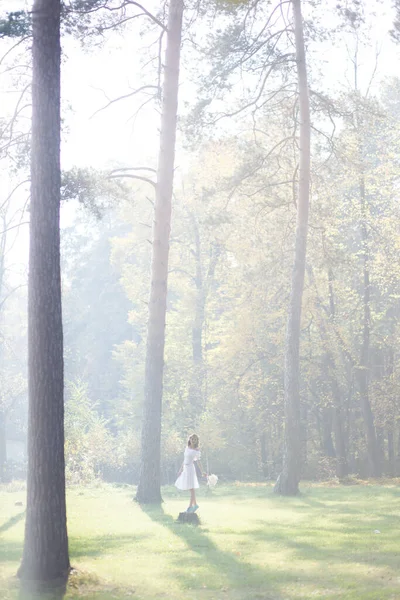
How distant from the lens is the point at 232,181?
19656 millimetres

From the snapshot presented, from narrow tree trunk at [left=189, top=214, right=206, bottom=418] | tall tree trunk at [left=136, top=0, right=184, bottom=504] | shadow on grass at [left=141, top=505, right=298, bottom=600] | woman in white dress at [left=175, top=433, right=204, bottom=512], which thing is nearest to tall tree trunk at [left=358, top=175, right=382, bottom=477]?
narrow tree trunk at [left=189, top=214, right=206, bottom=418]

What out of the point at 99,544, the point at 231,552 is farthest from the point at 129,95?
the point at 231,552

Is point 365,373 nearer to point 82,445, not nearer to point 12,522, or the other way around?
point 82,445

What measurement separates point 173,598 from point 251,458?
24.0 m

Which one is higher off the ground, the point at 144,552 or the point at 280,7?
the point at 280,7

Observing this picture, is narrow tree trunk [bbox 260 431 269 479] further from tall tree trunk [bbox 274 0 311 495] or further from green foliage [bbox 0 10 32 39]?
green foliage [bbox 0 10 32 39]

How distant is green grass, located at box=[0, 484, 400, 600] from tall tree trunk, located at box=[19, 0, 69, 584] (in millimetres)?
450

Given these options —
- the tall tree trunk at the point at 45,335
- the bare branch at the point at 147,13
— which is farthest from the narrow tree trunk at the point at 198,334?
the tall tree trunk at the point at 45,335

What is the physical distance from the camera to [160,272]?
16.5 metres

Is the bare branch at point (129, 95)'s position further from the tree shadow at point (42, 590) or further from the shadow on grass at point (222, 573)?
the tree shadow at point (42, 590)

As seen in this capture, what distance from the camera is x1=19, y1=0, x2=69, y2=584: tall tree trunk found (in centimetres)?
786

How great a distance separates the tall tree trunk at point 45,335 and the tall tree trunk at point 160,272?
26.5ft

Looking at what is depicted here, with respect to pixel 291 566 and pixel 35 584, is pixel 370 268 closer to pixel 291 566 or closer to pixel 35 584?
pixel 291 566

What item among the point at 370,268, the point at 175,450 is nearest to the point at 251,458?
the point at 175,450
